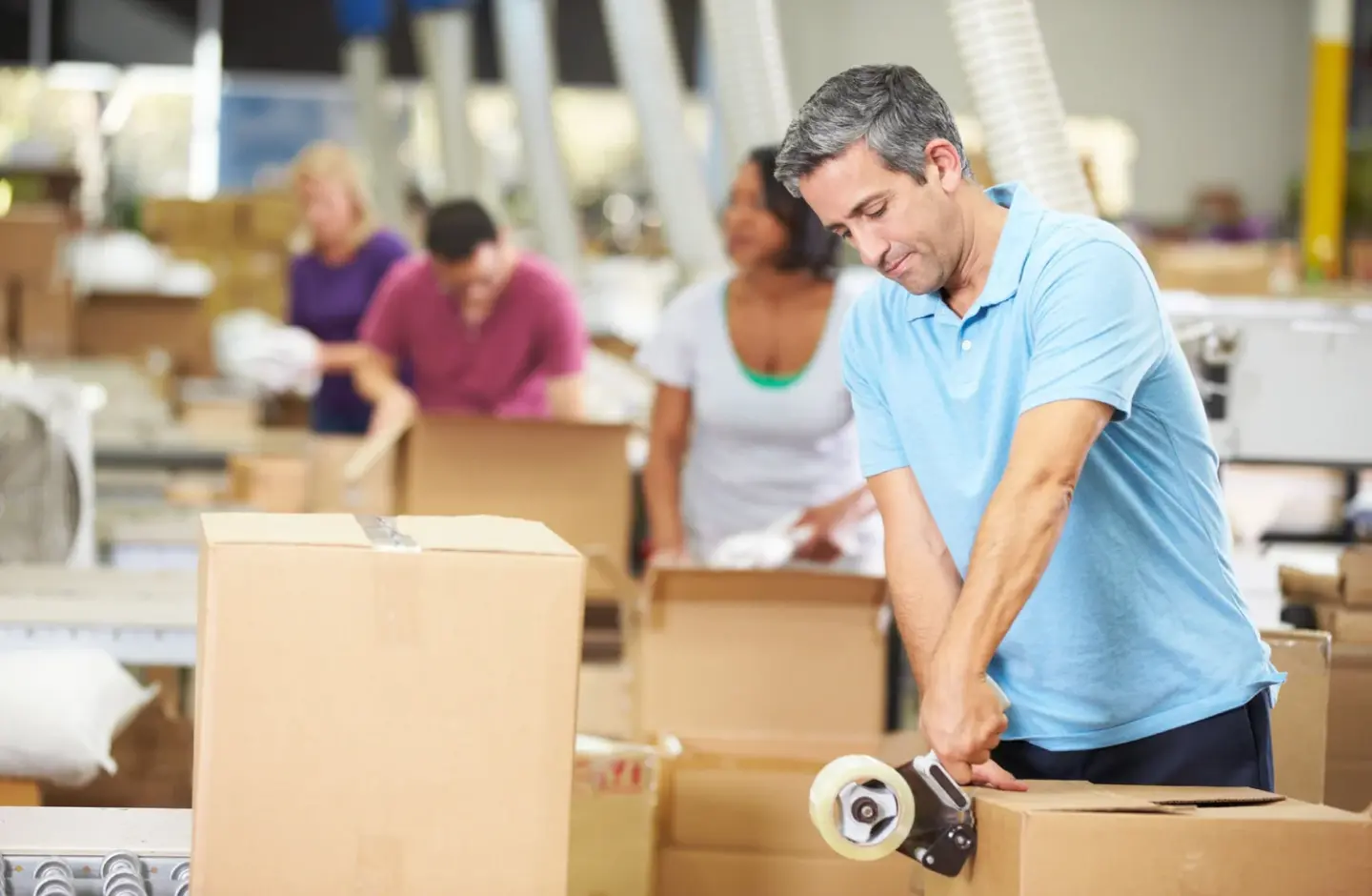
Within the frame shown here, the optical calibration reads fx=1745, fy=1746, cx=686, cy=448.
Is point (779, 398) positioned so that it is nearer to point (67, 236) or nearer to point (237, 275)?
point (67, 236)

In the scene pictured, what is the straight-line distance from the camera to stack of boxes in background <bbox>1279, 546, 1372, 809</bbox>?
2.31m

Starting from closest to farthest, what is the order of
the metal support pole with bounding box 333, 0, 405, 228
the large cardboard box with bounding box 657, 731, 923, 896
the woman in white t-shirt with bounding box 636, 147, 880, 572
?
the large cardboard box with bounding box 657, 731, 923, 896 < the woman in white t-shirt with bounding box 636, 147, 880, 572 < the metal support pole with bounding box 333, 0, 405, 228

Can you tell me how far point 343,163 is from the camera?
496 cm

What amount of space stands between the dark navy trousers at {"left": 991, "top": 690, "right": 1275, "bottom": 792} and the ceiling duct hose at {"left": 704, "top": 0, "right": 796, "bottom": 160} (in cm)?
A: 275

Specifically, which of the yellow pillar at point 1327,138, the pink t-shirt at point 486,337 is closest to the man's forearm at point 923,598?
the pink t-shirt at point 486,337

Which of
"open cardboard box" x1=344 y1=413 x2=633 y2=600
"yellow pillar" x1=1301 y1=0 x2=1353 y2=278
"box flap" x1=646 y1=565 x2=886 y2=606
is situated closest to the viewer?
"box flap" x1=646 y1=565 x2=886 y2=606

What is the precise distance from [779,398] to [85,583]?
1281 mm

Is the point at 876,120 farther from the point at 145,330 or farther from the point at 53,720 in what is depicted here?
the point at 145,330

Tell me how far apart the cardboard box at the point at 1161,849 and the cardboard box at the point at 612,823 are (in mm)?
906

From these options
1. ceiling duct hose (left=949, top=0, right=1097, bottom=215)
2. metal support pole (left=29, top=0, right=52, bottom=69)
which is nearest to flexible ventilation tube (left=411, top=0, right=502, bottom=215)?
metal support pole (left=29, top=0, right=52, bottom=69)

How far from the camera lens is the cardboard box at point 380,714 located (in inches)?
63.0

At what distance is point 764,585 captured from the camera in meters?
2.93

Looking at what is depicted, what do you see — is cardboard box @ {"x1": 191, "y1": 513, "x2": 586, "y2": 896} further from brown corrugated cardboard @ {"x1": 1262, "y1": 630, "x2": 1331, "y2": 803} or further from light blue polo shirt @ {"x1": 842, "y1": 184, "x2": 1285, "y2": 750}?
brown corrugated cardboard @ {"x1": 1262, "y1": 630, "x2": 1331, "y2": 803}

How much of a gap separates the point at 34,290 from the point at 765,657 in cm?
437
